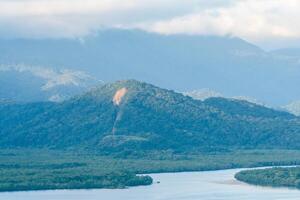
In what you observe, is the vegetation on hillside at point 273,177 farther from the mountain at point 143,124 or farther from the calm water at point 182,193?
the mountain at point 143,124

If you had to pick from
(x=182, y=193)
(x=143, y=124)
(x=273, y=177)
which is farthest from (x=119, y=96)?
(x=182, y=193)

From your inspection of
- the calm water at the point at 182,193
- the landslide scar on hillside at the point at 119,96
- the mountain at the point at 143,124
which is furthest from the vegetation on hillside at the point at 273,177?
the landslide scar on hillside at the point at 119,96

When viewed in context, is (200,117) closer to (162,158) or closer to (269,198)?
(162,158)

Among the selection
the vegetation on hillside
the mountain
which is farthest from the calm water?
the mountain

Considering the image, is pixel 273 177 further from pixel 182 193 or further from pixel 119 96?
pixel 119 96

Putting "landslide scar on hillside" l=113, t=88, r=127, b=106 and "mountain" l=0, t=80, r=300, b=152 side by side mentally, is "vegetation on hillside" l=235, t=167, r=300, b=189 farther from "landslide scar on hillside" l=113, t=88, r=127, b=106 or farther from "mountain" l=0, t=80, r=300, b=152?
"landslide scar on hillside" l=113, t=88, r=127, b=106

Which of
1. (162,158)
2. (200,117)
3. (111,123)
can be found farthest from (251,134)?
(162,158)
